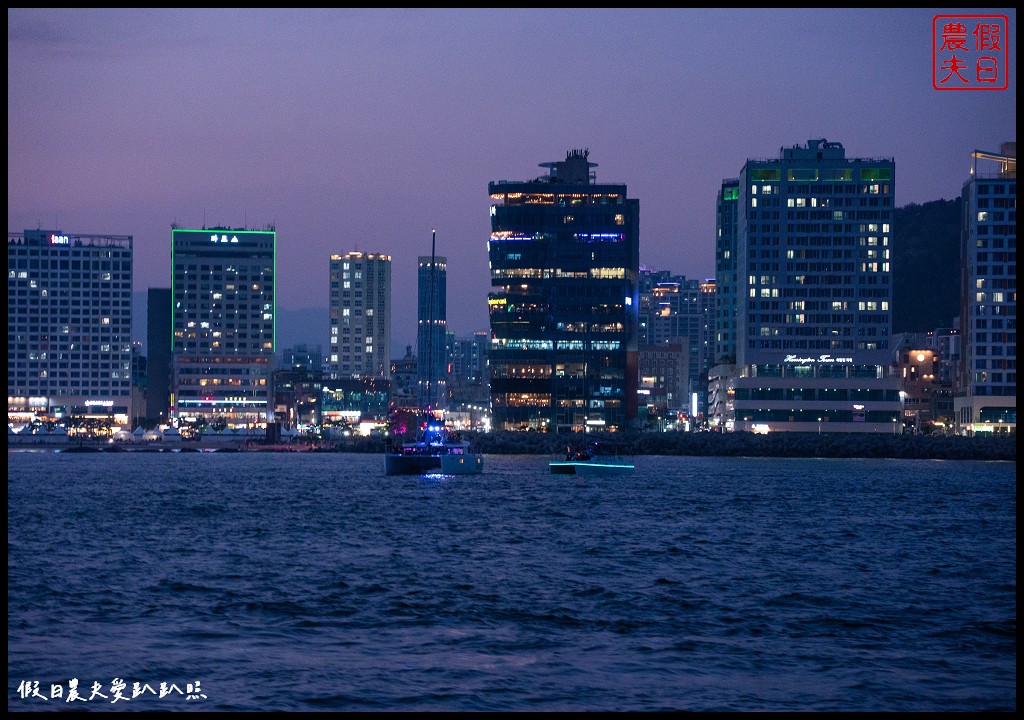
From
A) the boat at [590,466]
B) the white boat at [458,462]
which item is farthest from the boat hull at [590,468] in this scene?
the white boat at [458,462]

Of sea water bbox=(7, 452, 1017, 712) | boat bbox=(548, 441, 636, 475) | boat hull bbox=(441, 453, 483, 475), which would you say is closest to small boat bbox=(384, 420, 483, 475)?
boat hull bbox=(441, 453, 483, 475)

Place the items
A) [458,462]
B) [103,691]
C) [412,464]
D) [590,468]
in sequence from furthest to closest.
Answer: [590,468], [412,464], [458,462], [103,691]

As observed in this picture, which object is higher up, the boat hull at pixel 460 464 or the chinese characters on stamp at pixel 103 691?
the chinese characters on stamp at pixel 103 691

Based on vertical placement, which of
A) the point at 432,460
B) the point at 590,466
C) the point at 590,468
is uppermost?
the point at 432,460

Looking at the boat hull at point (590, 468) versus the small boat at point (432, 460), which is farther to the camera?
the boat hull at point (590, 468)

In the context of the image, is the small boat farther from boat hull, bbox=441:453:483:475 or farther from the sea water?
the sea water

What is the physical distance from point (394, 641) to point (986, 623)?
668 inches

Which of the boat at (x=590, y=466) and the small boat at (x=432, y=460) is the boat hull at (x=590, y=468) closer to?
the boat at (x=590, y=466)

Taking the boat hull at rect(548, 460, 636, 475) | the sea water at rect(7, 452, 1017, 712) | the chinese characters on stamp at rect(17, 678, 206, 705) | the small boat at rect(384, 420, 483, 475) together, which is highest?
the chinese characters on stamp at rect(17, 678, 206, 705)

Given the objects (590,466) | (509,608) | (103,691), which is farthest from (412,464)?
(103,691)

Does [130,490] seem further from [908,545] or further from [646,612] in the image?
[646,612]

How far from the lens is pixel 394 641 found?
32000 millimetres

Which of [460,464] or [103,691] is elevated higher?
[103,691]

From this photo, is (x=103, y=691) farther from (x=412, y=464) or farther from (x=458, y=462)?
(x=412, y=464)
